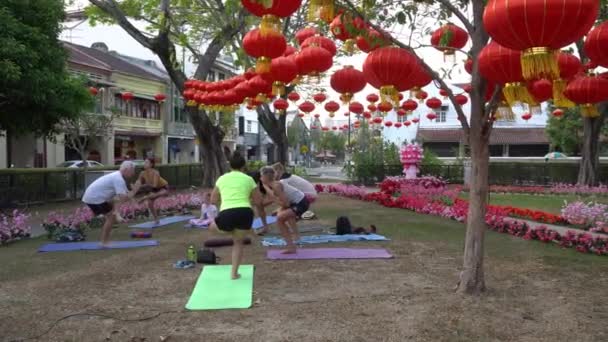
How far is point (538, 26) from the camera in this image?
3.89 metres

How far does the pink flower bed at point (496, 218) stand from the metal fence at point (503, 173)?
19.8 ft

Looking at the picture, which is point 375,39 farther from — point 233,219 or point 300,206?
point 300,206

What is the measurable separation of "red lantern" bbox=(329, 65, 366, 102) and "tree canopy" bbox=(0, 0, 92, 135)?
243 inches

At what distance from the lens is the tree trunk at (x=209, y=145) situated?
19.2 metres

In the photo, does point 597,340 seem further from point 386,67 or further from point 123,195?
point 123,195

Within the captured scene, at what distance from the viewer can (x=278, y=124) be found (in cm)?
2383

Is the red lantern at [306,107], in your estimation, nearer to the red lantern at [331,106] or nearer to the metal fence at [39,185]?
the red lantern at [331,106]

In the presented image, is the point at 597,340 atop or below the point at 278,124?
below

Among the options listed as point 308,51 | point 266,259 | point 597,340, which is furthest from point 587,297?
point 308,51

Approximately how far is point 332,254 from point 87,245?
4.05 metres

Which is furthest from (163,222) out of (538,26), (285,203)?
(538,26)

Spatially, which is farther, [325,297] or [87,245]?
[87,245]

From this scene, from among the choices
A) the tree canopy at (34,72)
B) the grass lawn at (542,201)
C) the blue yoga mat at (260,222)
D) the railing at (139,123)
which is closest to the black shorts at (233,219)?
the blue yoga mat at (260,222)

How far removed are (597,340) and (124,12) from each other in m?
15.6
